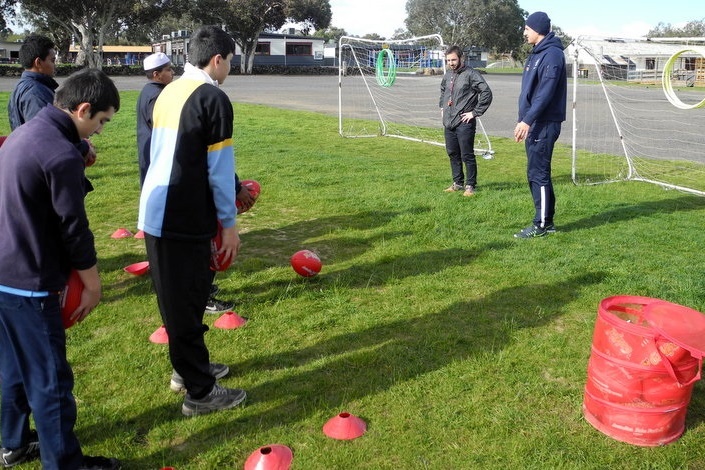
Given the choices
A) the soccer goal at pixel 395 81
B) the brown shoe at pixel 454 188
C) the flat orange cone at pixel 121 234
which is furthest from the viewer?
the soccer goal at pixel 395 81

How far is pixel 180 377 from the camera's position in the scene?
389 cm

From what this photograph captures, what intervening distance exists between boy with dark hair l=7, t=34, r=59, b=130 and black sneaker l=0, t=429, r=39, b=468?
304 cm

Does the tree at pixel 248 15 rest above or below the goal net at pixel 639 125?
above

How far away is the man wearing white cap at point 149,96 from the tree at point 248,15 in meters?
54.9

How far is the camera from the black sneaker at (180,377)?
392 cm

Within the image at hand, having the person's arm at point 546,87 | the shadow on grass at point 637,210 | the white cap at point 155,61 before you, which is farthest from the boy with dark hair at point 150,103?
the shadow on grass at point 637,210

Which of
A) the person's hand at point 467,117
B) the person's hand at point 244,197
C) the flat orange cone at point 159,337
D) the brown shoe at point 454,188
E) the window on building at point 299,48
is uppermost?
the window on building at point 299,48

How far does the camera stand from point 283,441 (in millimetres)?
3420

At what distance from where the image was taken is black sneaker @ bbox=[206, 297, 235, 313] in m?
5.21

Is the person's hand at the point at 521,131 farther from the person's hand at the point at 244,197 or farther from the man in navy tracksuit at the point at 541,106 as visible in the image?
the person's hand at the point at 244,197

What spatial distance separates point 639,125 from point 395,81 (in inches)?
309

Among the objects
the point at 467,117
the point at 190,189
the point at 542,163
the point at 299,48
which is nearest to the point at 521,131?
the point at 542,163

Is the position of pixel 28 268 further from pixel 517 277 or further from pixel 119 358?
pixel 517 277

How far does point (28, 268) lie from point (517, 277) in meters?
4.46
